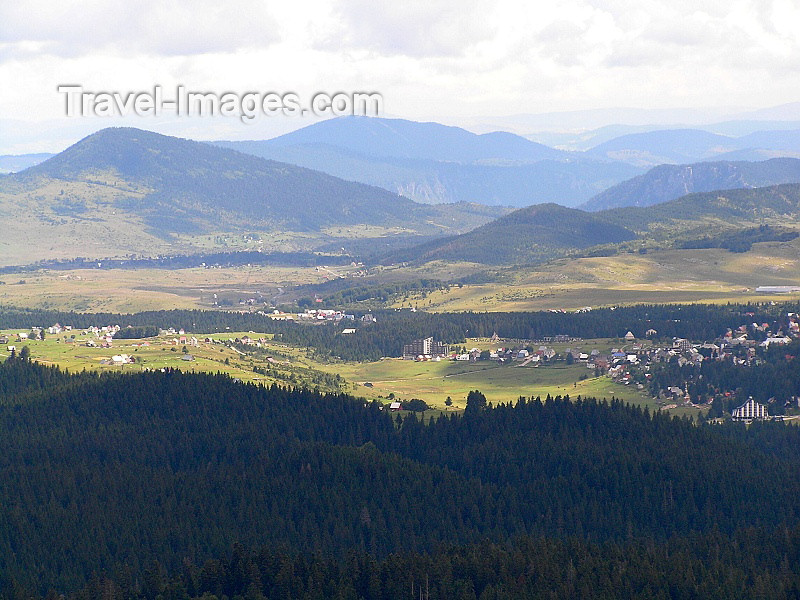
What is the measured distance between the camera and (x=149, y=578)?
323ft

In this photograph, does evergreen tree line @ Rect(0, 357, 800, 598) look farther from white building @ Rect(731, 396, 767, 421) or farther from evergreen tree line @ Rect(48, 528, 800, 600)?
white building @ Rect(731, 396, 767, 421)

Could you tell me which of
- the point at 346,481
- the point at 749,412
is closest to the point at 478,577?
the point at 346,481

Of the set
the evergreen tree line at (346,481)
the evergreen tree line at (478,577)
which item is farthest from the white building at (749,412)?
the evergreen tree line at (478,577)

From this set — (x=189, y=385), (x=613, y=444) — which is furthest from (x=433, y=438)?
(x=189, y=385)

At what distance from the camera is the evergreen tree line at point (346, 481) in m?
114

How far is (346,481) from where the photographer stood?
12975cm

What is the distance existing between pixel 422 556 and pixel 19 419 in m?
65.7

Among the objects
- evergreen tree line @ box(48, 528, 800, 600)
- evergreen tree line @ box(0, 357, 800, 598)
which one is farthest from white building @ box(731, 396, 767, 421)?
evergreen tree line @ box(48, 528, 800, 600)

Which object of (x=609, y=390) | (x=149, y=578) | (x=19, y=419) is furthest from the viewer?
(x=609, y=390)

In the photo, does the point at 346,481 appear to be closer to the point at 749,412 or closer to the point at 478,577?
the point at 478,577

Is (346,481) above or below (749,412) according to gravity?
below

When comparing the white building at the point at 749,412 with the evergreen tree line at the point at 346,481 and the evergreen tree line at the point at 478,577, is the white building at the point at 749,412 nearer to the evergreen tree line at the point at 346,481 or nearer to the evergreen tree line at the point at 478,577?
the evergreen tree line at the point at 346,481

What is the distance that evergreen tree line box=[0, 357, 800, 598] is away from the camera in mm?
113750

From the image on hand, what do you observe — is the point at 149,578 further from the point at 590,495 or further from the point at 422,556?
the point at 590,495
